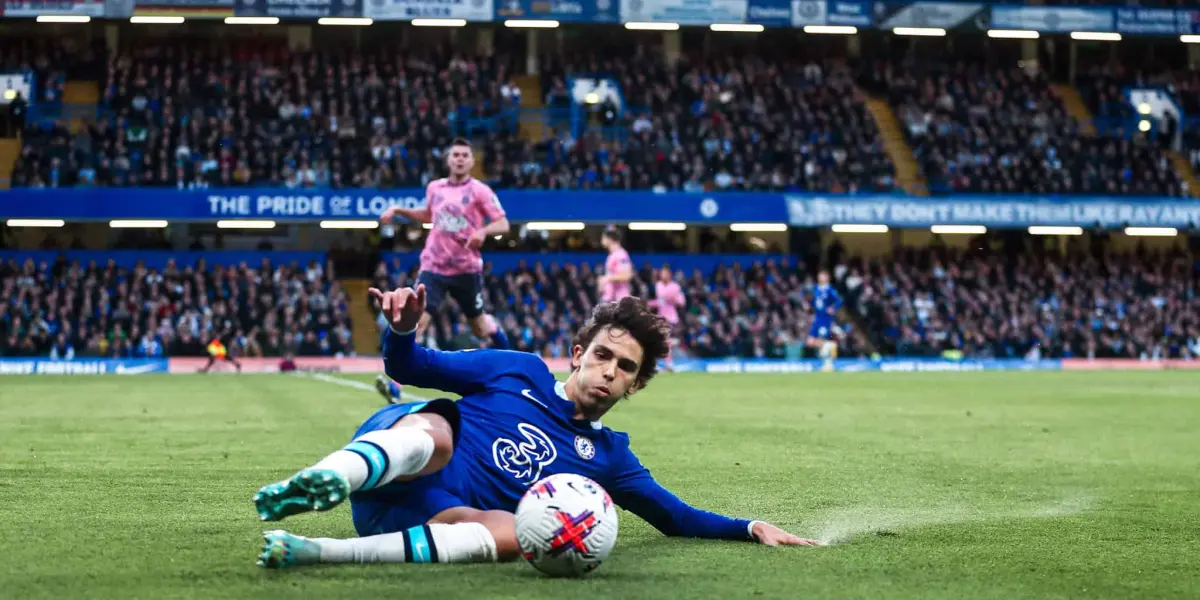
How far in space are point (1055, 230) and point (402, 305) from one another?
125 ft

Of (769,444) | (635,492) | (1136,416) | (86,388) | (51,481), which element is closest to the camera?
(635,492)

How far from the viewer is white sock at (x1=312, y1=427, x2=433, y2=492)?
14.6 ft

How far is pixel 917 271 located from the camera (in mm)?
39469

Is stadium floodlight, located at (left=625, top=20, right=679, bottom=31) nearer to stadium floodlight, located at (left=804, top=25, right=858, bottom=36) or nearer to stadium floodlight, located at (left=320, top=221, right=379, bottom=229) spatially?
stadium floodlight, located at (left=804, top=25, right=858, bottom=36)

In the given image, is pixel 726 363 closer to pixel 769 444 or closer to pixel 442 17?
pixel 442 17

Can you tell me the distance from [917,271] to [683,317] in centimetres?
798

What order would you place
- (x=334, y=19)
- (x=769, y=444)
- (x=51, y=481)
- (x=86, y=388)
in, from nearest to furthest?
(x=51, y=481) → (x=769, y=444) → (x=86, y=388) → (x=334, y=19)

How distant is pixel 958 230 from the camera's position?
132 feet

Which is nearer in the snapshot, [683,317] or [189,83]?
[683,317]

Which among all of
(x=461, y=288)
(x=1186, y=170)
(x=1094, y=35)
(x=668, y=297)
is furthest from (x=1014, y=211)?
(x=461, y=288)

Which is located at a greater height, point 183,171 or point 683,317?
point 183,171

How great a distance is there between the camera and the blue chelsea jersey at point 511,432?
17.4 ft

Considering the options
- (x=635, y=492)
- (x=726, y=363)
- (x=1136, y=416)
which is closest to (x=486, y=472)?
(x=635, y=492)

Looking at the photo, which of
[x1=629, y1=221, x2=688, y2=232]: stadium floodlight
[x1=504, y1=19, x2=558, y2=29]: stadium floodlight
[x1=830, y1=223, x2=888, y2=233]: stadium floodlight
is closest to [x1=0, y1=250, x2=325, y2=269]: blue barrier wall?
[x1=629, y1=221, x2=688, y2=232]: stadium floodlight
